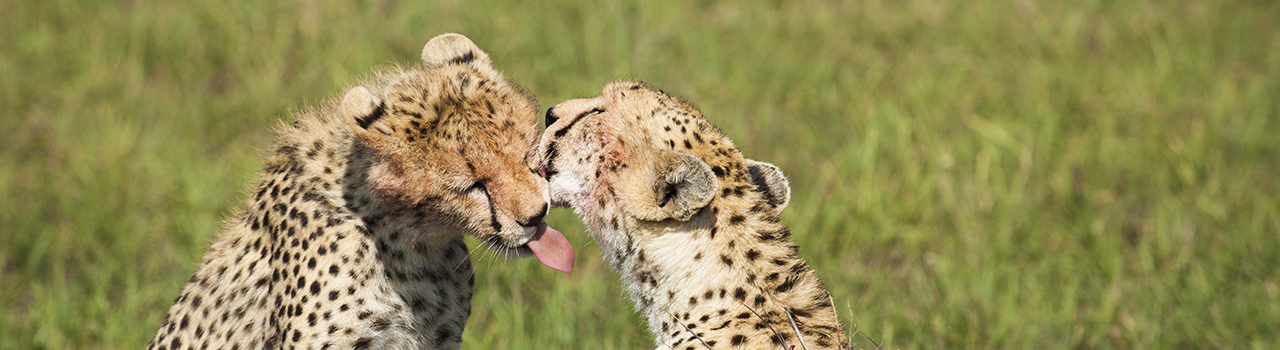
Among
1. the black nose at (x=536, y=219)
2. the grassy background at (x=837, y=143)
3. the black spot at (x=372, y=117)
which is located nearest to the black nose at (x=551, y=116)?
the black nose at (x=536, y=219)

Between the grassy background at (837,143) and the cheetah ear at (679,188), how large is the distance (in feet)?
4.19

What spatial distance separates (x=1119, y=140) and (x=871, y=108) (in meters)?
1.60

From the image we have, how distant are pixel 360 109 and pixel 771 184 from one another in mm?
1298

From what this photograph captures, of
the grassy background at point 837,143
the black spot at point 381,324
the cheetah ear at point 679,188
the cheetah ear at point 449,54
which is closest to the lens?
the cheetah ear at point 679,188

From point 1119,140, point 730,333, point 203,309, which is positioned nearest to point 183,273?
point 203,309

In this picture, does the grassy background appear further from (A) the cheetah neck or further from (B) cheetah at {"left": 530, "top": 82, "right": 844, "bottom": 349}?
(A) the cheetah neck

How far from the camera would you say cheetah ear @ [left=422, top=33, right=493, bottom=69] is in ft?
10.9

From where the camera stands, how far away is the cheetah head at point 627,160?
9.91 ft

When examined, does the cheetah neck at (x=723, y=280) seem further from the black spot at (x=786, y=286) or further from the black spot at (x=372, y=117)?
the black spot at (x=372, y=117)

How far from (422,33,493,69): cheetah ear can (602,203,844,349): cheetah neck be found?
0.76 m

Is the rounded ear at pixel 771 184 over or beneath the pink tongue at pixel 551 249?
beneath

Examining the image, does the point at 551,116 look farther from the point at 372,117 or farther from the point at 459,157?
the point at 372,117

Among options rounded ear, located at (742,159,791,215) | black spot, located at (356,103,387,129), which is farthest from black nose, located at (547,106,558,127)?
rounded ear, located at (742,159,791,215)

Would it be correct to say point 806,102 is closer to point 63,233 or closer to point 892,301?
point 892,301
